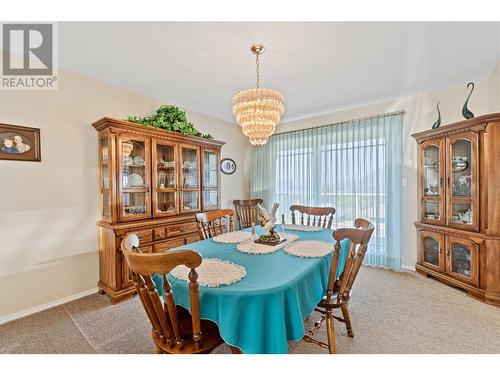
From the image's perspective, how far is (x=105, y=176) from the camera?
2.60m

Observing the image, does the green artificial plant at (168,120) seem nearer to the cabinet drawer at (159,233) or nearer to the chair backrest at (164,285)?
the cabinet drawer at (159,233)

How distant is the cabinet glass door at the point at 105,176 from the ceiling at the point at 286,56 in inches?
29.7

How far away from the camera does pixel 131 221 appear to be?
2562 millimetres

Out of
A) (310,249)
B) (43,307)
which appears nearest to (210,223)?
(310,249)

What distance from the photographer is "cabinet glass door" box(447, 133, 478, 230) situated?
8.14 feet

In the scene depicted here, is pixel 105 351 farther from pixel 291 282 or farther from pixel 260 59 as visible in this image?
pixel 260 59

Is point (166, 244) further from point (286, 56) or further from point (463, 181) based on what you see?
point (463, 181)

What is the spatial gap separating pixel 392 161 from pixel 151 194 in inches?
130

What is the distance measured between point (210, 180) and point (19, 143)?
214 cm

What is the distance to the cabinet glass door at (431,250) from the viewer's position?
9.20ft

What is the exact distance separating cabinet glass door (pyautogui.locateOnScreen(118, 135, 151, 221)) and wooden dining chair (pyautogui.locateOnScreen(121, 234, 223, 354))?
1.42 m

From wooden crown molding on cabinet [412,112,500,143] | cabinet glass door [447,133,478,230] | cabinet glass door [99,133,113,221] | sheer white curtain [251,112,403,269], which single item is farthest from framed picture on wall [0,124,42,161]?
cabinet glass door [447,133,478,230]

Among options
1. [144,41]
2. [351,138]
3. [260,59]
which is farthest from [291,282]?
[351,138]

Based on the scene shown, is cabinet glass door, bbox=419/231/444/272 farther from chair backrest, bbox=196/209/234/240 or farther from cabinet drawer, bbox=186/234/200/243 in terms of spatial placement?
cabinet drawer, bbox=186/234/200/243
